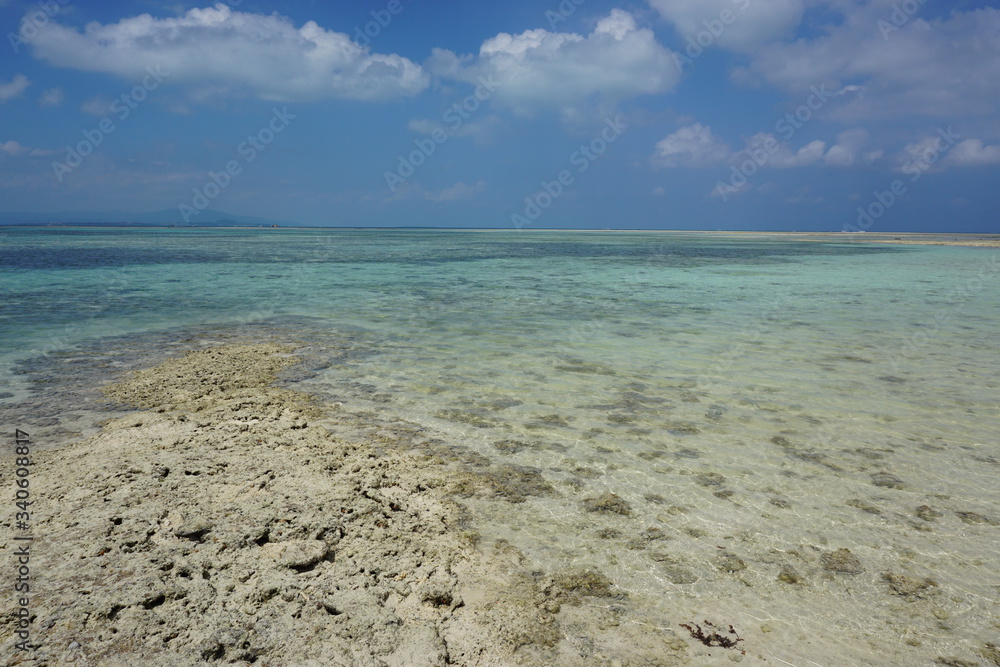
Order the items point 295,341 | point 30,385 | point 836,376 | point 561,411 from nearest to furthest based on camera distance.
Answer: point 561,411
point 30,385
point 836,376
point 295,341

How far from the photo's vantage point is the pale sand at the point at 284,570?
2629mm

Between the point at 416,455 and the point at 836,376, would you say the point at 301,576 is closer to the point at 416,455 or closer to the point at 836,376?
A: the point at 416,455

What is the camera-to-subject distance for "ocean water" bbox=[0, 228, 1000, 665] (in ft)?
10.3

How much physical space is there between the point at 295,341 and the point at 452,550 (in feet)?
25.4

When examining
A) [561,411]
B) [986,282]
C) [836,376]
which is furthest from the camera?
[986,282]

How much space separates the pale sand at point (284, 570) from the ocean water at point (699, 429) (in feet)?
1.05

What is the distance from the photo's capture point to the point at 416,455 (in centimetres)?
501

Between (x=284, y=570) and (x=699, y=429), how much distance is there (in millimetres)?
4335

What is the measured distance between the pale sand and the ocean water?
319 millimetres

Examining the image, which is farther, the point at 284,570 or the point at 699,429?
the point at 699,429

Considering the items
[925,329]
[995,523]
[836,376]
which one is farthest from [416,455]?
[925,329]

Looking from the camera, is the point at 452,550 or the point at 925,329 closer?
the point at 452,550

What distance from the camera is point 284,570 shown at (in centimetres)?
315

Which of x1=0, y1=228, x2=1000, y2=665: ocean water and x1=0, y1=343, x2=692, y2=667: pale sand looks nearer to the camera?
x1=0, y1=343, x2=692, y2=667: pale sand
